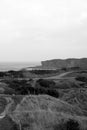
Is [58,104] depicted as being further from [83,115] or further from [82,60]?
[82,60]

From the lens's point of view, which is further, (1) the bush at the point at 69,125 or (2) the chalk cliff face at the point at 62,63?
(2) the chalk cliff face at the point at 62,63

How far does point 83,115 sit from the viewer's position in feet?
57.3

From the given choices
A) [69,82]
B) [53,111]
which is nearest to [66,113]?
[53,111]

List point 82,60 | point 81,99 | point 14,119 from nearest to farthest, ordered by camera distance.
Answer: point 14,119 < point 81,99 < point 82,60

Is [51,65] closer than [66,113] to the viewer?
No

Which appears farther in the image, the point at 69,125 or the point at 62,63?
the point at 62,63

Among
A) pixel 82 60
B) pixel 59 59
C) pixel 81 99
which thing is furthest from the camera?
pixel 59 59

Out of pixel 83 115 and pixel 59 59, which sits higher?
pixel 59 59

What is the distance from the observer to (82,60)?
102 m

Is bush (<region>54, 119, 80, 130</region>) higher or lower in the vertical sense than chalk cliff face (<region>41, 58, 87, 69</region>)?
lower

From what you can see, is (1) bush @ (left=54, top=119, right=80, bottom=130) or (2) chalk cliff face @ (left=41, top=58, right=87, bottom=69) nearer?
(1) bush @ (left=54, top=119, right=80, bottom=130)

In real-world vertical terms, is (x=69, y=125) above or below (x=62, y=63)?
below

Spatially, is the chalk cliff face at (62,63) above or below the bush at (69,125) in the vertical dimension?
above

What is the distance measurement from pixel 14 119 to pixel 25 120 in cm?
74
